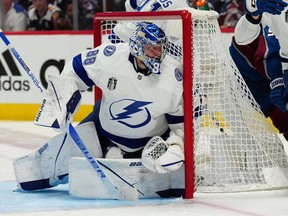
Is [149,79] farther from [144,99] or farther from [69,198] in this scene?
[69,198]

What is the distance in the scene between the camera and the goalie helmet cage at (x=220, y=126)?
13.7 feet

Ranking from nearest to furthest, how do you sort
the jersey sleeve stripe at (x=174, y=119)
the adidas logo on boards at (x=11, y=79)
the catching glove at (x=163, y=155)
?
the catching glove at (x=163, y=155)
the jersey sleeve stripe at (x=174, y=119)
the adidas logo on boards at (x=11, y=79)

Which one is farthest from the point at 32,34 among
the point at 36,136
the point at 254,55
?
the point at 254,55

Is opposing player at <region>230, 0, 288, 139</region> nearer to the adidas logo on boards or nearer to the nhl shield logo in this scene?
the nhl shield logo

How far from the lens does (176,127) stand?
409cm

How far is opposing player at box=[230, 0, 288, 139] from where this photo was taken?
432 centimetres

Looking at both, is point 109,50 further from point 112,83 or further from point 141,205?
point 141,205

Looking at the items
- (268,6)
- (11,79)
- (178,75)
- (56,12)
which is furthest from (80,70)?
(56,12)

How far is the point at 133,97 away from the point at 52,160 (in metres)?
0.52

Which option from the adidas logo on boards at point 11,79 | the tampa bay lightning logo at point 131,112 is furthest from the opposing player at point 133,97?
the adidas logo on boards at point 11,79

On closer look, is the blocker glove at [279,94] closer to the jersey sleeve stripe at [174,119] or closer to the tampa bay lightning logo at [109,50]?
the jersey sleeve stripe at [174,119]

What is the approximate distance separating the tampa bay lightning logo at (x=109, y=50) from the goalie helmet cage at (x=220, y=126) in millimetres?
144

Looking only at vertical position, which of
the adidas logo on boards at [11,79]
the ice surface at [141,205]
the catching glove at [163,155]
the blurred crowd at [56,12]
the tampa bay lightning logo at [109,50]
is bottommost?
the adidas logo on boards at [11,79]

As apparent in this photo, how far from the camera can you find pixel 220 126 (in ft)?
14.0
